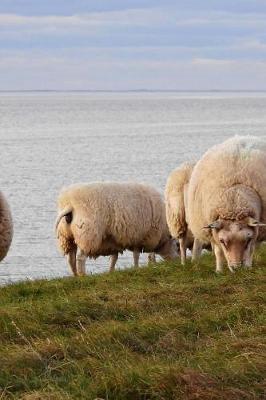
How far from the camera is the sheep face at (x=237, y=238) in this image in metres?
10.4

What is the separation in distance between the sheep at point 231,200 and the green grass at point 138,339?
0.49 metres

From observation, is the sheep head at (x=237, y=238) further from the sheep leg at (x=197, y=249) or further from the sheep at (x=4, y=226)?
the sheep leg at (x=197, y=249)

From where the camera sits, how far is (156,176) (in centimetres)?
4506

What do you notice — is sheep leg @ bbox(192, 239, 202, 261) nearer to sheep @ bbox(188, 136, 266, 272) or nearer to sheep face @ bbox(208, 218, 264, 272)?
sheep @ bbox(188, 136, 266, 272)

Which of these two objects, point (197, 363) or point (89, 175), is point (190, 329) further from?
point (89, 175)

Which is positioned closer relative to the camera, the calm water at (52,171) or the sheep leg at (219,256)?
the sheep leg at (219,256)

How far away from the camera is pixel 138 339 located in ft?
24.4

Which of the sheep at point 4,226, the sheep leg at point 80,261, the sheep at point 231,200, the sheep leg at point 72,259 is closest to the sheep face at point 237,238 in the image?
the sheep at point 231,200

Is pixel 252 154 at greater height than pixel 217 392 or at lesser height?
greater

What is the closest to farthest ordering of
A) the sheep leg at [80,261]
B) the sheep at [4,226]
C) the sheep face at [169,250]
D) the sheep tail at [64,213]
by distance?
the sheep at [4,226] < the sheep tail at [64,213] < the sheep leg at [80,261] < the sheep face at [169,250]

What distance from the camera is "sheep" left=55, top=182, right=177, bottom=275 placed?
48.3ft

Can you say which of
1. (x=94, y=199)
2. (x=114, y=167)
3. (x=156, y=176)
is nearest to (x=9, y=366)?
(x=94, y=199)

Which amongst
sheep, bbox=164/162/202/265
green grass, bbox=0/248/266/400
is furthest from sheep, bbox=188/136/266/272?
sheep, bbox=164/162/202/265

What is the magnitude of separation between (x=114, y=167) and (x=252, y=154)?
138 feet
